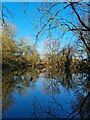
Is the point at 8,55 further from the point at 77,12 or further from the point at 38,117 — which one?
the point at 38,117

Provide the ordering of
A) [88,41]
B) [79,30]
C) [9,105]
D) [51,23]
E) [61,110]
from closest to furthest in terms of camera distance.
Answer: [61,110] < [9,105] < [51,23] < [79,30] < [88,41]

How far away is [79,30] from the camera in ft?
18.6

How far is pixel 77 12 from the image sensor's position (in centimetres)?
512

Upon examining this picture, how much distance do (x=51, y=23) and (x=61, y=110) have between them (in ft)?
6.10

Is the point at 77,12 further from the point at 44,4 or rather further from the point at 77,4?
the point at 44,4

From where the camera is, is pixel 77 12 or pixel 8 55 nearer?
pixel 77 12

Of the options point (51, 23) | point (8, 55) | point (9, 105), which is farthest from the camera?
point (8, 55)

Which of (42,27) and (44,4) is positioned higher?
(44,4)

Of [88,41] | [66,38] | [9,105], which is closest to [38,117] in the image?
[9,105]

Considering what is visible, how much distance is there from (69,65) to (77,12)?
6299 mm

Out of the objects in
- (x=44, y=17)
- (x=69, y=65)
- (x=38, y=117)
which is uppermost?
(x=44, y=17)

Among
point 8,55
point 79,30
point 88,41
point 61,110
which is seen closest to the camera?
point 61,110

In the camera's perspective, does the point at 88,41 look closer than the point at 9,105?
No

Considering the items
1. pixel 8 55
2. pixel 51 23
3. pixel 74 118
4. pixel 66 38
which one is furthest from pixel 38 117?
pixel 8 55
